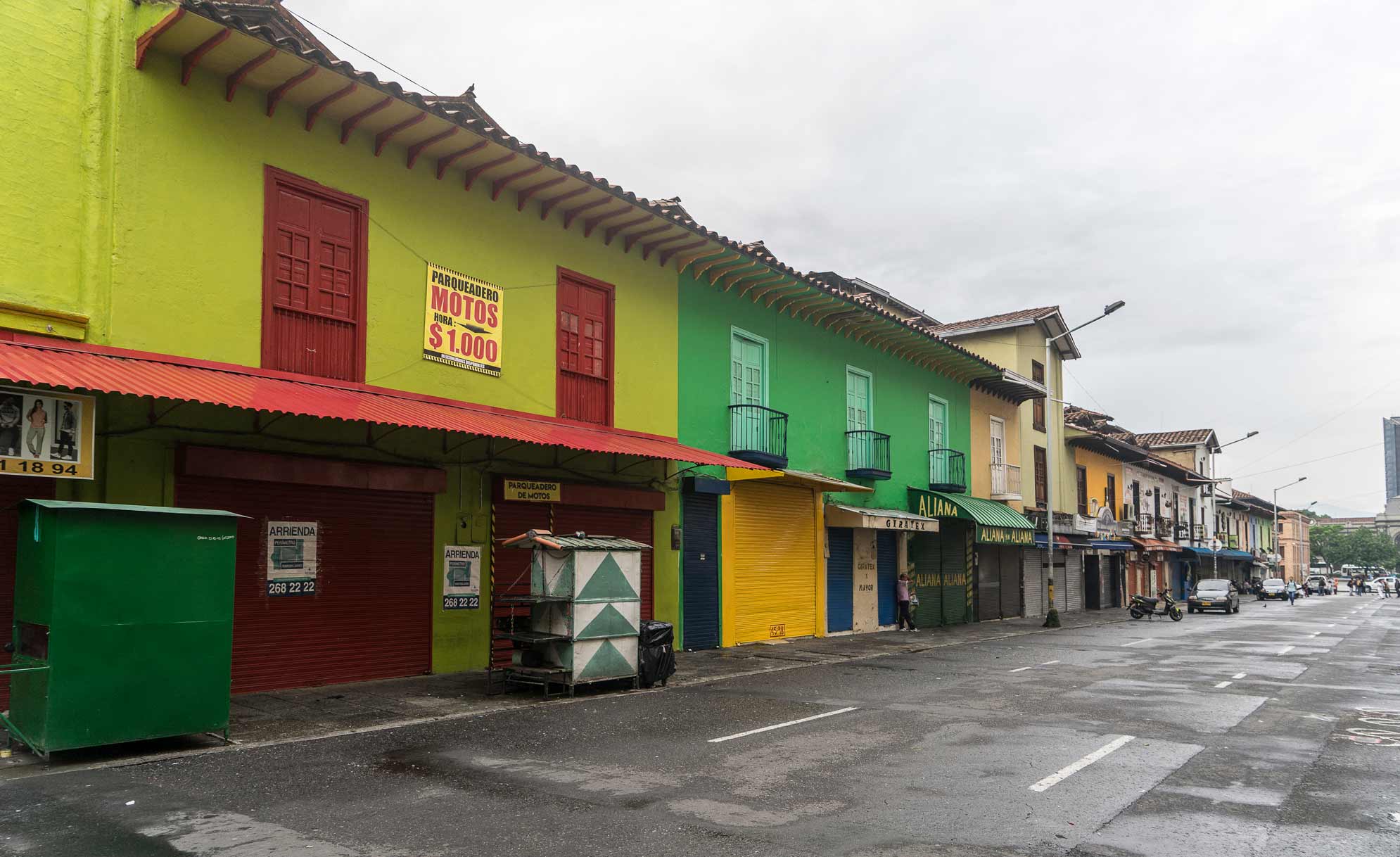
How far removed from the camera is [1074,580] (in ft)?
140

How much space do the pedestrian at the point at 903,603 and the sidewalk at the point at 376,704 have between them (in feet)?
19.5

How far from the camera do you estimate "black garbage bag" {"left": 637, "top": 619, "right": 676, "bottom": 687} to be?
44.2 feet

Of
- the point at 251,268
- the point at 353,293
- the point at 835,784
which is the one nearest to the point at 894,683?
the point at 835,784

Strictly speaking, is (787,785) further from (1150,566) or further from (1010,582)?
(1150,566)

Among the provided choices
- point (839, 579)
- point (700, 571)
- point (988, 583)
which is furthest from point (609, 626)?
point (988, 583)

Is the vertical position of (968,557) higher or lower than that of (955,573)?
higher

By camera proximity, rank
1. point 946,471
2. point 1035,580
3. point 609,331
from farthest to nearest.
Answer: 1. point 1035,580
2. point 946,471
3. point 609,331

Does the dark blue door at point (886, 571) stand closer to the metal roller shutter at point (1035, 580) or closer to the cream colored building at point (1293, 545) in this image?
the metal roller shutter at point (1035, 580)

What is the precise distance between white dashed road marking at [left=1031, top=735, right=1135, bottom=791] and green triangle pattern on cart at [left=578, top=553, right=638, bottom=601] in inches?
242

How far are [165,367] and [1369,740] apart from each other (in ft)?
43.0

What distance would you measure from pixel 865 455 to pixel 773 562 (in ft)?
14.9

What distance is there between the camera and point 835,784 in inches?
305

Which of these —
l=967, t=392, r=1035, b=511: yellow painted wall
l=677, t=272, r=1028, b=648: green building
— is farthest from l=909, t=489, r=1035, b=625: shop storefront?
l=967, t=392, r=1035, b=511: yellow painted wall

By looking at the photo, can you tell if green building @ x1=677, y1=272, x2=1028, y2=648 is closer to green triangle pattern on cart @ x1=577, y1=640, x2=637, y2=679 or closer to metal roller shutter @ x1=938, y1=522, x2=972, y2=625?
metal roller shutter @ x1=938, y1=522, x2=972, y2=625
